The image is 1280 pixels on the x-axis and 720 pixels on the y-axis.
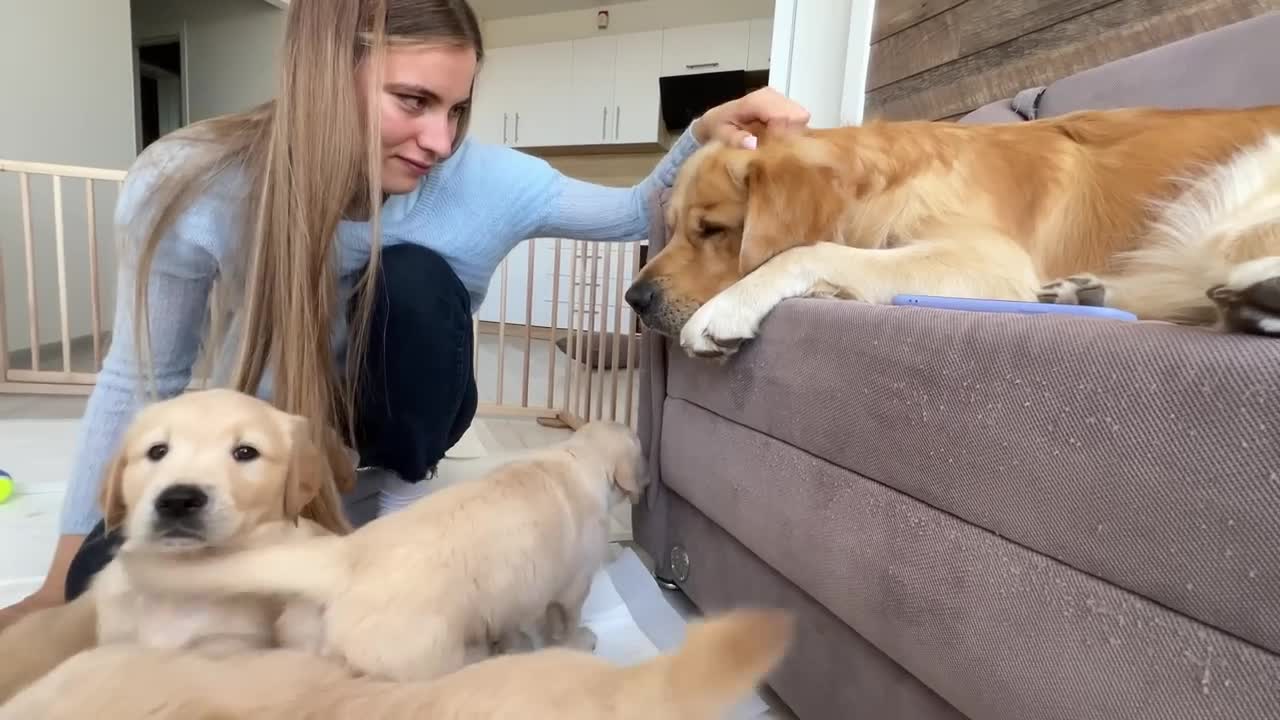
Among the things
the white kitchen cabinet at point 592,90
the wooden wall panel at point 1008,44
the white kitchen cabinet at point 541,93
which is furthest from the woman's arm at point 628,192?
the white kitchen cabinet at point 541,93

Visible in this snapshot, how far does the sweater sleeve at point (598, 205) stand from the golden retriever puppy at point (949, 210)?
145 millimetres

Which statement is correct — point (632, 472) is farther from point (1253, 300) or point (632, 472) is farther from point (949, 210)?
point (1253, 300)

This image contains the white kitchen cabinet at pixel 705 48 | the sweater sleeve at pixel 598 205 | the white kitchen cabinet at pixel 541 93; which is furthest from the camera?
the white kitchen cabinet at pixel 541 93

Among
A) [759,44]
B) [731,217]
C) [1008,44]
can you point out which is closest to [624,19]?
[759,44]

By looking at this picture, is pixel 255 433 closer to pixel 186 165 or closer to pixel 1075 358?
pixel 186 165

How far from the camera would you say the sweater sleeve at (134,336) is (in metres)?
1.03

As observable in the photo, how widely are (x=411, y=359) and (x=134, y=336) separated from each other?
39 centimetres

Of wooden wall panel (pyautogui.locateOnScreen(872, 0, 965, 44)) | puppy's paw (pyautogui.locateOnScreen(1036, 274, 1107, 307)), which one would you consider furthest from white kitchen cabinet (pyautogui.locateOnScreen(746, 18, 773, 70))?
puppy's paw (pyautogui.locateOnScreen(1036, 274, 1107, 307))

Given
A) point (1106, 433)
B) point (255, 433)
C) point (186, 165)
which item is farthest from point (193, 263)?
point (1106, 433)

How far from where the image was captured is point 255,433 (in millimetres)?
870

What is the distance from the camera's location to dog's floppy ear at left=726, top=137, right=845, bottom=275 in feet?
3.39

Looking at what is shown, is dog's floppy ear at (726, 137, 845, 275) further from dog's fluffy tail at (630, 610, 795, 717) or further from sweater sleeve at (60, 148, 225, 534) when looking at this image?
sweater sleeve at (60, 148, 225, 534)

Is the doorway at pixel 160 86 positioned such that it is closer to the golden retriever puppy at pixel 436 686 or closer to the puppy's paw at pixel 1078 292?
the golden retriever puppy at pixel 436 686

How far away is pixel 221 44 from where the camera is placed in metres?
4.77
